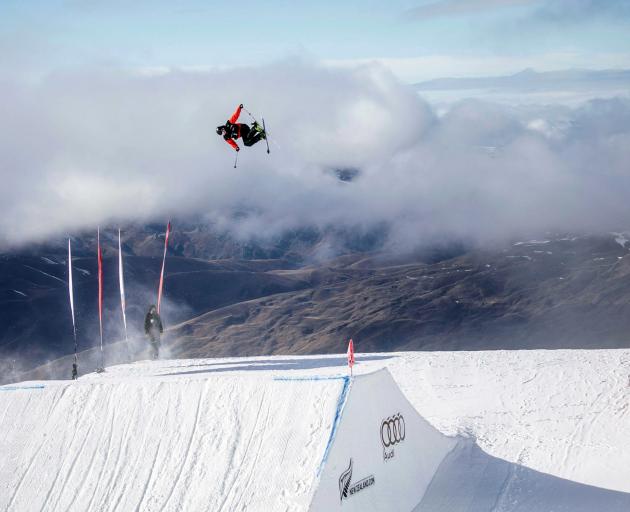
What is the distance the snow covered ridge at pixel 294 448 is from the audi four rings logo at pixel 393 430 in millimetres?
50

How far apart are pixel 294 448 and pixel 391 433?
2834mm

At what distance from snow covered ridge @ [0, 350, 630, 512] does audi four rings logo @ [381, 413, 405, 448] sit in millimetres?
50

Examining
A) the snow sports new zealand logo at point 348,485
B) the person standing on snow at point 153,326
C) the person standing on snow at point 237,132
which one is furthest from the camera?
the person standing on snow at point 153,326

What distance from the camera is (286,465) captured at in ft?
61.0

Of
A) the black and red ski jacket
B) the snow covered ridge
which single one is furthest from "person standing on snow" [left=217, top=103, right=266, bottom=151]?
the snow covered ridge

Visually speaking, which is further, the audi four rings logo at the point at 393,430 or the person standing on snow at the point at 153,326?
the person standing on snow at the point at 153,326

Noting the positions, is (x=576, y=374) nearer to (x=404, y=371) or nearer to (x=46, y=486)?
(x=404, y=371)

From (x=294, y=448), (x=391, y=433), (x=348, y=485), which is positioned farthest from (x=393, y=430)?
(x=294, y=448)

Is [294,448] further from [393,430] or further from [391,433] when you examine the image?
[393,430]

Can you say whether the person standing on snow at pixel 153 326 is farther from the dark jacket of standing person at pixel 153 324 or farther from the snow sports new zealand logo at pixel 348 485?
the snow sports new zealand logo at pixel 348 485

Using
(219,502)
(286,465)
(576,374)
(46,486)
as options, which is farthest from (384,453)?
(576,374)

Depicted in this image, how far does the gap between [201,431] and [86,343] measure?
557 feet

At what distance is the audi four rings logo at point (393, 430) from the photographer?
2012cm

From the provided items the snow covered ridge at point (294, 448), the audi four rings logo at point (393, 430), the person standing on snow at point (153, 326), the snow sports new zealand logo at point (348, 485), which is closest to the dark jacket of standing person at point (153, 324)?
the person standing on snow at point (153, 326)
